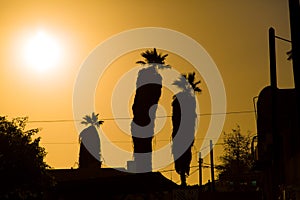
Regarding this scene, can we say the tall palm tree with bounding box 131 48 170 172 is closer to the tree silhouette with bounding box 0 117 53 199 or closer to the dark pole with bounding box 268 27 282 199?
the tree silhouette with bounding box 0 117 53 199

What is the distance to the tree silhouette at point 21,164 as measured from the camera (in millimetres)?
31844

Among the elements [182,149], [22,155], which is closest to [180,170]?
[182,149]

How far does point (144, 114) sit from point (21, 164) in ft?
80.4

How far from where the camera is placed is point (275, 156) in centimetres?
2995

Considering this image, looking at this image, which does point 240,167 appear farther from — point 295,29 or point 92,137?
point 295,29

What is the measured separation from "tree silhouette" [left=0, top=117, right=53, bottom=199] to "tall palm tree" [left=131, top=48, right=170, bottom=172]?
18658 mm

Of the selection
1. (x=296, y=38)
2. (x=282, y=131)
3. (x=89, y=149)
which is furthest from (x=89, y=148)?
(x=296, y=38)

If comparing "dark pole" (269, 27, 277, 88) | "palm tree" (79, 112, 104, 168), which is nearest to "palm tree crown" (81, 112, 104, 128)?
"palm tree" (79, 112, 104, 168)

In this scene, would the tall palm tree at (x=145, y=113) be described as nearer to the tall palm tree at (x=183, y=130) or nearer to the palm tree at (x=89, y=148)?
the tall palm tree at (x=183, y=130)

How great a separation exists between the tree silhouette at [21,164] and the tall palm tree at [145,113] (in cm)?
1866

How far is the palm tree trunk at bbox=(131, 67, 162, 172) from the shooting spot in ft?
178

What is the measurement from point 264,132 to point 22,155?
1689 cm

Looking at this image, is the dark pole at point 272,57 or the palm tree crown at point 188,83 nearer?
the dark pole at point 272,57

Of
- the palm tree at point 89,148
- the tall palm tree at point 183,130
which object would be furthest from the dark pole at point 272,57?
the palm tree at point 89,148
